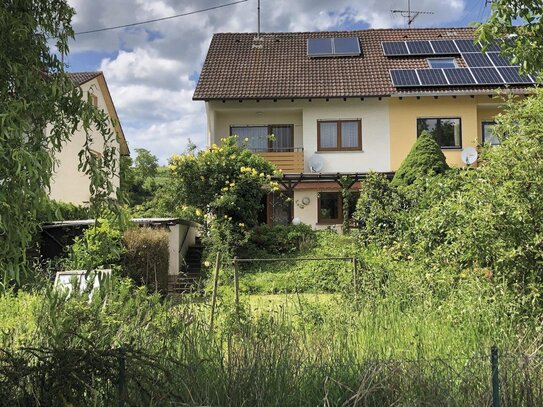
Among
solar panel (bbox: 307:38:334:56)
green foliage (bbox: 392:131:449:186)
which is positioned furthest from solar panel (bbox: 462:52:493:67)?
green foliage (bbox: 392:131:449:186)

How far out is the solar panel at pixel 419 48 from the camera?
75.0 ft

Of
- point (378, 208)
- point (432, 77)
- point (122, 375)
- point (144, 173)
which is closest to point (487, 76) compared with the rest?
point (432, 77)

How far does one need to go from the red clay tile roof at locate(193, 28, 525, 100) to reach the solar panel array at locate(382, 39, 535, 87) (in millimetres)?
278

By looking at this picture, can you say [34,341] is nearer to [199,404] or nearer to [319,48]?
[199,404]

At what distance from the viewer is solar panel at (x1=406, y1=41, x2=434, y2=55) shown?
22.9 metres

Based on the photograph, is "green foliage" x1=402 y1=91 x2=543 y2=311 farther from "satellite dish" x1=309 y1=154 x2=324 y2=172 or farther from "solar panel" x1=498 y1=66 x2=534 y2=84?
"solar panel" x1=498 y1=66 x2=534 y2=84

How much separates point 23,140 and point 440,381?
10.3 feet

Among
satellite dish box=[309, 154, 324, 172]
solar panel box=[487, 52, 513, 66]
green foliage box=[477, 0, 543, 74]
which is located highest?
solar panel box=[487, 52, 513, 66]

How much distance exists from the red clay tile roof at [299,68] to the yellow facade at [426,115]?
2.34 ft

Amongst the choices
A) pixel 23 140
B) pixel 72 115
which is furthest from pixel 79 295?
pixel 23 140

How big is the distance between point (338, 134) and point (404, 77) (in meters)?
3.45

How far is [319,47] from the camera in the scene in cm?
2408

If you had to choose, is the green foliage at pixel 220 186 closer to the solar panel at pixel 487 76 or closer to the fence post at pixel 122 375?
the solar panel at pixel 487 76

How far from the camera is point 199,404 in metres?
3.61
